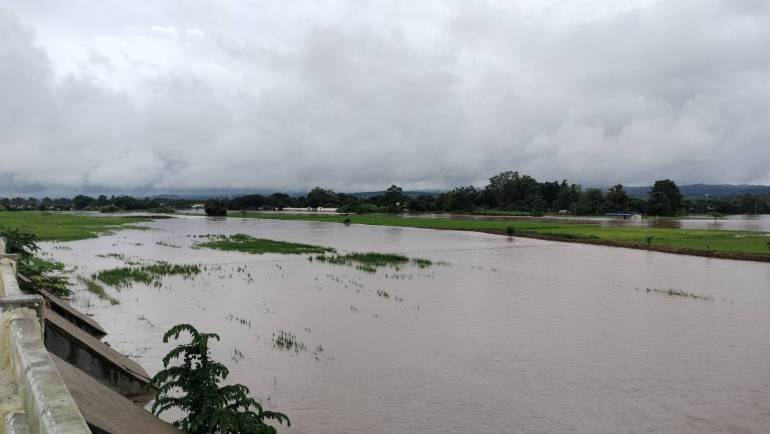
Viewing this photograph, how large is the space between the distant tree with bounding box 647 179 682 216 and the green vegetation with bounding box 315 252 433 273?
345 ft

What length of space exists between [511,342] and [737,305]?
1169cm

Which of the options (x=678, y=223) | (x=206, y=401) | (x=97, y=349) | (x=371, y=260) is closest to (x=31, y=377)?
(x=206, y=401)

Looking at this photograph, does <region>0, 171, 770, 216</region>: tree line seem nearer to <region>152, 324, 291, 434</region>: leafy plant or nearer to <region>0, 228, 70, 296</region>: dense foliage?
<region>0, 228, 70, 296</region>: dense foliage

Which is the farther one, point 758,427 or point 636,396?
point 636,396

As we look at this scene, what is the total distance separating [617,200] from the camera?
130 meters

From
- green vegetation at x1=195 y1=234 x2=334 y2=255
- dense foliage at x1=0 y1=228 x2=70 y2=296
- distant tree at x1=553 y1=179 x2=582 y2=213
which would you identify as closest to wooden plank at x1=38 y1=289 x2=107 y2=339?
dense foliage at x1=0 y1=228 x2=70 y2=296

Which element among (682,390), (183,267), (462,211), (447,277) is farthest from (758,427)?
(462,211)

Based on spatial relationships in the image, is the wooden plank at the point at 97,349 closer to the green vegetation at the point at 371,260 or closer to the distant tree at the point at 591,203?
the green vegetation at the point at 371,260

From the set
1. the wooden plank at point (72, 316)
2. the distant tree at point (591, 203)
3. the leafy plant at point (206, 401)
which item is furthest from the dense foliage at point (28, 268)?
the distant tree at point (591, 203)

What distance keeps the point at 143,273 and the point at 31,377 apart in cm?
2441

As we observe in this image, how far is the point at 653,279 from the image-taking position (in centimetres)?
2664

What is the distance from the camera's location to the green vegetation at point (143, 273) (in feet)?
77.4

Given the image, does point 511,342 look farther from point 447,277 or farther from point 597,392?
point 447,277

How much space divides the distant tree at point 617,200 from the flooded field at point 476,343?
108 meters
